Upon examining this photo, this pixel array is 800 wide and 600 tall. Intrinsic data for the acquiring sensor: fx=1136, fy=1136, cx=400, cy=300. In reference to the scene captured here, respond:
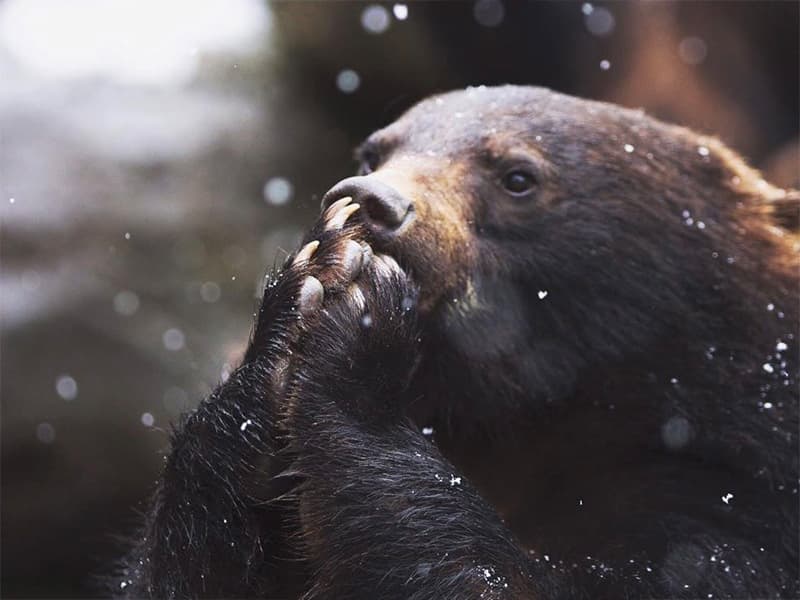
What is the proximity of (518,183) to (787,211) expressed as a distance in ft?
3.78

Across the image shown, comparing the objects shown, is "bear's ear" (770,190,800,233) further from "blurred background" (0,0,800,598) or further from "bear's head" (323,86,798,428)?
"blurred background" (0,0,800,598)

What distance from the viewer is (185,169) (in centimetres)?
671

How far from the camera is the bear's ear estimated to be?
3904 millimetres

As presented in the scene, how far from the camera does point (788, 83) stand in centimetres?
921

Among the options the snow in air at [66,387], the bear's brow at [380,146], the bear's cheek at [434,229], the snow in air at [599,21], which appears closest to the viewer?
the bear's cheek at [434,229]

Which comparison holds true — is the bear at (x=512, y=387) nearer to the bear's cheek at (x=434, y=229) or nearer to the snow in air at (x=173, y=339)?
the bear's cheek at (x=434, y=229)

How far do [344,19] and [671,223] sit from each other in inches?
192

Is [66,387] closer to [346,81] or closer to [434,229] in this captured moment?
[346,81]

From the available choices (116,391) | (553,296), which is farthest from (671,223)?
(116,391)

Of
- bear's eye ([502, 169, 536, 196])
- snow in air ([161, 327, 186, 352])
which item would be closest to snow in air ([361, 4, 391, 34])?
snow in air ([161, 327, 186, 352])

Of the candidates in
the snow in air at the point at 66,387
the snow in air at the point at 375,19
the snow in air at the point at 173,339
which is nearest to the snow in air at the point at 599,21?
the snow in air at the point at 375,19

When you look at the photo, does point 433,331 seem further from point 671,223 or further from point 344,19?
point 344,19

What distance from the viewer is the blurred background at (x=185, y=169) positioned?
5.81 meters

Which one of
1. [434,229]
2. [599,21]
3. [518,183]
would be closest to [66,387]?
[518,183]
